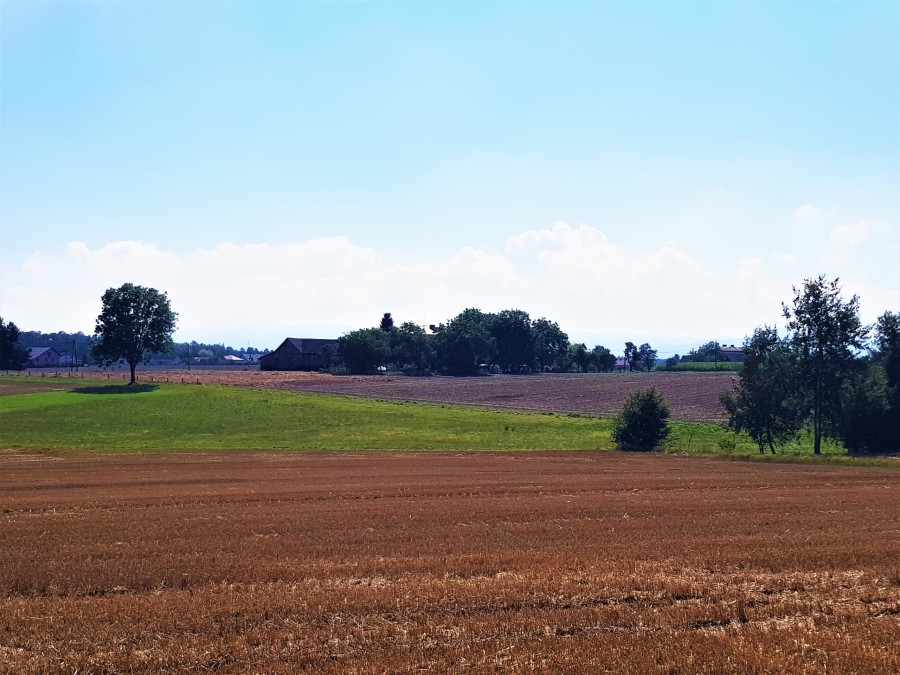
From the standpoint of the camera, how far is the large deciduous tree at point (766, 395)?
52469 mm

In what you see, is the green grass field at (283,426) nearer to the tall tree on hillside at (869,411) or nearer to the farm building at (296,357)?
the tall tree on hillside at (869,411)

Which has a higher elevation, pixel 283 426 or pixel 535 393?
pixel 535 393

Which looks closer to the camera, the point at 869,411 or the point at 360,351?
the point at 869,411

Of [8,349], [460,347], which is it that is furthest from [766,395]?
[8,349]

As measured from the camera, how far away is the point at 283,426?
62.7 meters

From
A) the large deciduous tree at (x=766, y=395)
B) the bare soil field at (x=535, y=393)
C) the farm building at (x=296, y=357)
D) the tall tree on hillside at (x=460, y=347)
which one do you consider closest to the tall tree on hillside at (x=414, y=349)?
the tall tree on hillside at (x=460, y=347)

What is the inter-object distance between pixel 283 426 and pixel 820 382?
1755 inches

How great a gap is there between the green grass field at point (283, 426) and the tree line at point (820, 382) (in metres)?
2.27

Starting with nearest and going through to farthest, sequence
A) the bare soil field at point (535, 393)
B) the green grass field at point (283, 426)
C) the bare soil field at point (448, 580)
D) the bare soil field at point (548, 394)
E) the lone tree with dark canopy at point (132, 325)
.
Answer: the bare soil field at point (448, 580) → the green grass field at point (283, 426) → the bare soil field at point (548, 394) → the bare soil field at point (535, 393) → the lone tree with dark canopy at point (132, 325)

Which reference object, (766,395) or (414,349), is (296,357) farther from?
(766,395)

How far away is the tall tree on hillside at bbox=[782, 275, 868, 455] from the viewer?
53.2 meters

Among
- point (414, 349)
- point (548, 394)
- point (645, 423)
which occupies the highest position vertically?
point (414, 349)

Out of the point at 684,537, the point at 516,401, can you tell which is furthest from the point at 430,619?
the point at 516,401

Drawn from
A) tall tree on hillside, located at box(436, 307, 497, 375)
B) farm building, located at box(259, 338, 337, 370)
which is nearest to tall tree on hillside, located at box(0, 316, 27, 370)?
farm building, located at box(259, 338, 337, 370)
